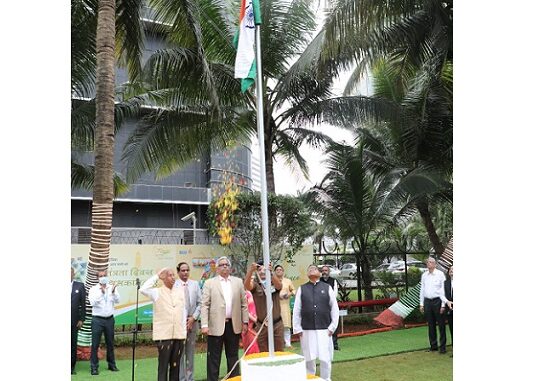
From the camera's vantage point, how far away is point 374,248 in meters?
20.8

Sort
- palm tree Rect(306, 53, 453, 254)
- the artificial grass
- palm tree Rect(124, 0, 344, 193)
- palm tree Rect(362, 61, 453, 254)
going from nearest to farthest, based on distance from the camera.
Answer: the artificial grass → palm tree Rect(124, 0, 344, 193) → palm tree Rect(306, 53, 453, 254) → palm tree Rect(362, 61, 453, 254)

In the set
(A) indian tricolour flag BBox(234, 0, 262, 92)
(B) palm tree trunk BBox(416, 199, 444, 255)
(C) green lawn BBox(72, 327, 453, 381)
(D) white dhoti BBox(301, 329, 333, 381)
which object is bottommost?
(C) green lawn BBox(72, 327, 453, 381)

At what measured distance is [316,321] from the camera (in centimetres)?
851

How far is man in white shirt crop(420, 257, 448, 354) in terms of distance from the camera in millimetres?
10961

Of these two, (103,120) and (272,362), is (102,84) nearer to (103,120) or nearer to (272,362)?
(103,120)

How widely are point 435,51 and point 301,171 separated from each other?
23.5 ft

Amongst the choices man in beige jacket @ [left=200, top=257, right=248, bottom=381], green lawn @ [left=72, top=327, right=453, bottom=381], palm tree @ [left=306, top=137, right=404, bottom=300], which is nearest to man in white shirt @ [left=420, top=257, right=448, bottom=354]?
green lawn @ [left=72, top=327, right=453, bottom=381]

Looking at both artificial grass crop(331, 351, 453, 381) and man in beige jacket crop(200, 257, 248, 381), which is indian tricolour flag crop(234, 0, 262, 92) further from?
artificial grass crop(331, 351, 453, 381)

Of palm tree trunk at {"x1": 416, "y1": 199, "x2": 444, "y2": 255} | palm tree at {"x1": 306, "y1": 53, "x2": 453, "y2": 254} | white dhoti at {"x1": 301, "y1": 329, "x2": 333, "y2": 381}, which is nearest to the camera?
white dhoti at {"x1": 301, "y1": 329, "x2": 333, "y2": 381}

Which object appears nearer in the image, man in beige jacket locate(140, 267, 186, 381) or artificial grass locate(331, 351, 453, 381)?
man in beige jacket locate(140, 267, 186, 381)

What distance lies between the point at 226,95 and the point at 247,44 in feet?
25.7

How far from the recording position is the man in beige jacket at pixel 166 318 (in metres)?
7.68

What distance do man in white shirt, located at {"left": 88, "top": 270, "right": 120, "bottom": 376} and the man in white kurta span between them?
Answer: 10.7ft

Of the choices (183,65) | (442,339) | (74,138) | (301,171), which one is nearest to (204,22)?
(183,65)
